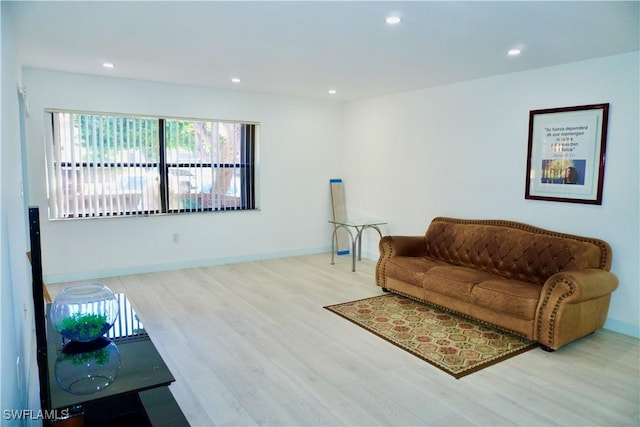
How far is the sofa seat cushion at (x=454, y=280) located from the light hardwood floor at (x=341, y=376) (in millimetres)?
713

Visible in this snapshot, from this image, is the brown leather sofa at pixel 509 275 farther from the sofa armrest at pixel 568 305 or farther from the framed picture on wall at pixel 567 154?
the framed picture on wall at pixel 567 154

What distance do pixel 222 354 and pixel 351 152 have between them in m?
4.29

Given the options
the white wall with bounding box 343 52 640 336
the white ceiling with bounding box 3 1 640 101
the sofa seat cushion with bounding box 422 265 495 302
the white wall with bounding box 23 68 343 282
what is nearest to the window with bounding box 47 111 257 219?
the white wall with bounding box 23 68 343 282

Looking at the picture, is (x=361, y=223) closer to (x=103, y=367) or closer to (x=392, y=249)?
(x=392, y=249)

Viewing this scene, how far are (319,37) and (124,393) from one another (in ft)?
8.98

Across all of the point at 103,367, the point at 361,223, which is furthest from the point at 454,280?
the point at 103,367

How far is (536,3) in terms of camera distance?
2555 mm

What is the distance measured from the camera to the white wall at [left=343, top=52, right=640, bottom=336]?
12.0ft

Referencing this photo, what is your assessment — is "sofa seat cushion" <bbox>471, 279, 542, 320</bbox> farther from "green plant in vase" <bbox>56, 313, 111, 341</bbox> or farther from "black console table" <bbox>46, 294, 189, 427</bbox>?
"green plant in vase" <bbox>56, 313, 111, 341</bbox>

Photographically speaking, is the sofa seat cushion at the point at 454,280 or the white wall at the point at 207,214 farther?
the white wall at the point at 207,214

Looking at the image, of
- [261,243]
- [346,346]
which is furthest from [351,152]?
[346,346]

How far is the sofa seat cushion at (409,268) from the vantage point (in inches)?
167

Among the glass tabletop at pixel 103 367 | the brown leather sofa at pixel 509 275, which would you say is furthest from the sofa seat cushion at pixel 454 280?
the glass tabletop at pixel 103 367

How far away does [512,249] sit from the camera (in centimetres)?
410
